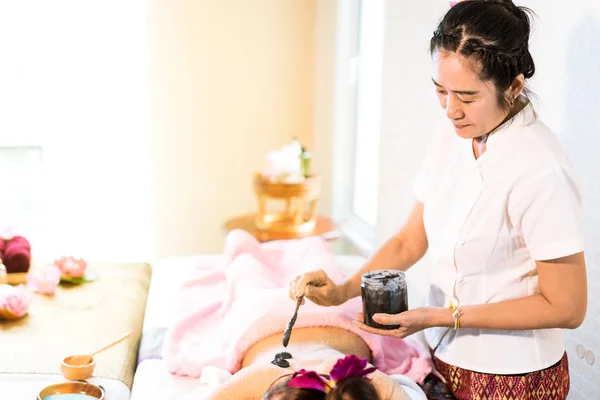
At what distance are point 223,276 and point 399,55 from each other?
43.2 inches

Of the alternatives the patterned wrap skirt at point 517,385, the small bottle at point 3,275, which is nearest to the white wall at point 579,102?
the patterned wrap skirt at point 517,385

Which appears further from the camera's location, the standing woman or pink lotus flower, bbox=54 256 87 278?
pink lotus flower, bbox=54 256 87 278

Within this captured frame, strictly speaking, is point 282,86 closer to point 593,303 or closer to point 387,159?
point 387,159

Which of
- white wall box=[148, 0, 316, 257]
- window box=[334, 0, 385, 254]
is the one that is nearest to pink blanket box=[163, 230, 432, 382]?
window box=[334, 0, 385, 254]

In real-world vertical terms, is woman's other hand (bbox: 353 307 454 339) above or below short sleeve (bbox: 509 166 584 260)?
below

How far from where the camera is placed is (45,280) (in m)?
2.57

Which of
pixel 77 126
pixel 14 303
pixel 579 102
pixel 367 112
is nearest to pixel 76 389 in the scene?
pixel 14 303

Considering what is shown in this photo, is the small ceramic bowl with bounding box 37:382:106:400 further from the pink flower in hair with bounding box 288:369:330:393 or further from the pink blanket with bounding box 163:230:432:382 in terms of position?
the pink flower in hair with bounding box 288:369:330:393

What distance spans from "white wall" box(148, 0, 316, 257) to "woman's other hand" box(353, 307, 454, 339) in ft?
9.31

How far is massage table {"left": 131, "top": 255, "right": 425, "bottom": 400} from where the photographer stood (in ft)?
5.96

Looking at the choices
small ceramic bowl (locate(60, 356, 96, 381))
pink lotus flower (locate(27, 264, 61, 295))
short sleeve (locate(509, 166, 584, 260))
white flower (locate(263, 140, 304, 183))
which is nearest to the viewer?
short sleeve (locate(509, 166, 584, 260))

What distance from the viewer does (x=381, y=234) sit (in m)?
3.29

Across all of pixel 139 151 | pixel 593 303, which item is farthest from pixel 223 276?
pixel 139 151

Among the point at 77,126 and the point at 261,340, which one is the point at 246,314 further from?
the point at 77,126
